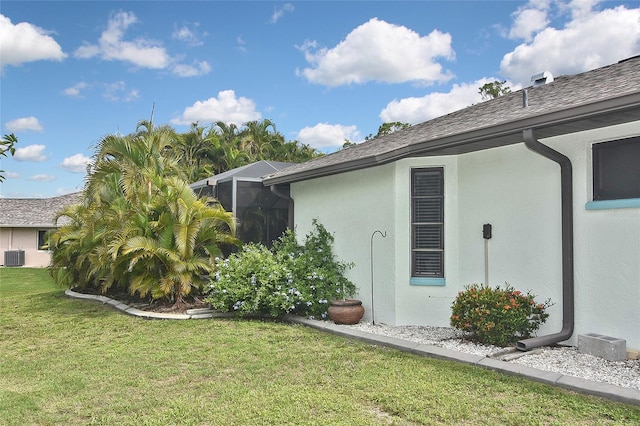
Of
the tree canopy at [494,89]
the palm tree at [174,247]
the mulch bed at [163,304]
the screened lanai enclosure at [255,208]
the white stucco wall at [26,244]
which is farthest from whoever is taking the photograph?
the white stucco wall at [26,244]

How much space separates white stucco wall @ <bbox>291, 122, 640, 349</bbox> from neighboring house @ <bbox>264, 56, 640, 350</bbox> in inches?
0.6

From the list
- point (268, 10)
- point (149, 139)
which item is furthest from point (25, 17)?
point (268, 10)

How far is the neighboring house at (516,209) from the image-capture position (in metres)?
5.71

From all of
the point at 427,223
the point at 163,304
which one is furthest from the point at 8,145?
the point at 163,304

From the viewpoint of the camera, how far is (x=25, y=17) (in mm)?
8898

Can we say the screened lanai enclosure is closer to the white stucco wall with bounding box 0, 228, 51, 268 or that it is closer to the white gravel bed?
the white gravel bed

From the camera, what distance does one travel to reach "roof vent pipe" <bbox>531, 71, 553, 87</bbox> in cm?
927

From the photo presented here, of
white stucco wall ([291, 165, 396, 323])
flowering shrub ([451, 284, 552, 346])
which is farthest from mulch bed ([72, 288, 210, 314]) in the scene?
flowering shrub ([451, 284, 552, 346])

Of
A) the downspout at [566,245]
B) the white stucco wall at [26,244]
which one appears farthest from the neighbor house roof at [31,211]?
the downspout at [566,245]

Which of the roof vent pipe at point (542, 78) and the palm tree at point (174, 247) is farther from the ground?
the roof vent pipe at point (542, 78)

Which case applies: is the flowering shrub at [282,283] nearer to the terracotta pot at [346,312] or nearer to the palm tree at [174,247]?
the terracotta pot at [346,312]

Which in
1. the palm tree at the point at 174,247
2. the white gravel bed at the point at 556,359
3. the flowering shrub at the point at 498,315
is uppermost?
the palm tree at the point at 174,247

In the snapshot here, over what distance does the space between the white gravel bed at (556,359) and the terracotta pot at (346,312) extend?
0.82m

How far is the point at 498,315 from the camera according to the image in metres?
6.16
